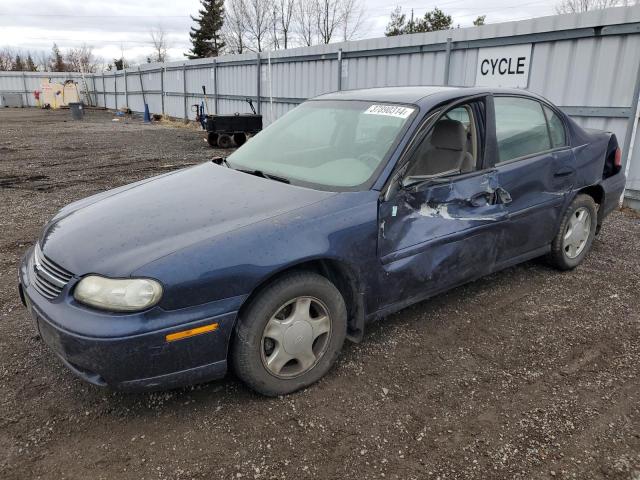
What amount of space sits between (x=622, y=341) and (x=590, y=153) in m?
1.80

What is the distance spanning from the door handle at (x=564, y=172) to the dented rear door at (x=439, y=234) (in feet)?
2.67

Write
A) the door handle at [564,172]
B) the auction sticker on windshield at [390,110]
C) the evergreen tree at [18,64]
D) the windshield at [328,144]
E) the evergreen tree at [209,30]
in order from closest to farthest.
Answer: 1. the windshield at [328,144]
2. the auction sticker on windshield at [390,110]
3. the door handle at [564,172]
4. the evergreen tree at [209,30]
5. the evergreen tree at [18,64]

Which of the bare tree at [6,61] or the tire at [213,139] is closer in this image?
the tire at [213,139]

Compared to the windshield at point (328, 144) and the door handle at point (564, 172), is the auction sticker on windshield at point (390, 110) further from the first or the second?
the door handle at point (564, 172)

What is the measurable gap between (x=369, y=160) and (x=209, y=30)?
190 feet

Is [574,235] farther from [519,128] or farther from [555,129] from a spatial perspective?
[519,128]

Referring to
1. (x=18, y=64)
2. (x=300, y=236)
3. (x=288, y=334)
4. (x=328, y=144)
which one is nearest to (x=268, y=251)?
(x=300, y=236)

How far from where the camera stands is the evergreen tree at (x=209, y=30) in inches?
2136

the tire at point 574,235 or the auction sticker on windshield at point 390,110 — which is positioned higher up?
the auction sticker on windshield at point 390,110

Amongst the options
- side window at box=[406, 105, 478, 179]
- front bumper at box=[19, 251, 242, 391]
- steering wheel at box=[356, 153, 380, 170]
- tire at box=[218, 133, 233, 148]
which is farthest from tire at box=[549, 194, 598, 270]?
tire at box=[218, 133, 233, 148]

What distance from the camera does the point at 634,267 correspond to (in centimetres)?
451

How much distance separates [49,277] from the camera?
2.43m

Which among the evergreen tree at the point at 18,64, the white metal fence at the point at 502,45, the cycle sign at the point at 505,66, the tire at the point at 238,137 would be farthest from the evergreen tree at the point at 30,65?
the cycle sign at the point at 505,66

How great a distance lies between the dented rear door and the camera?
9.32 ft
